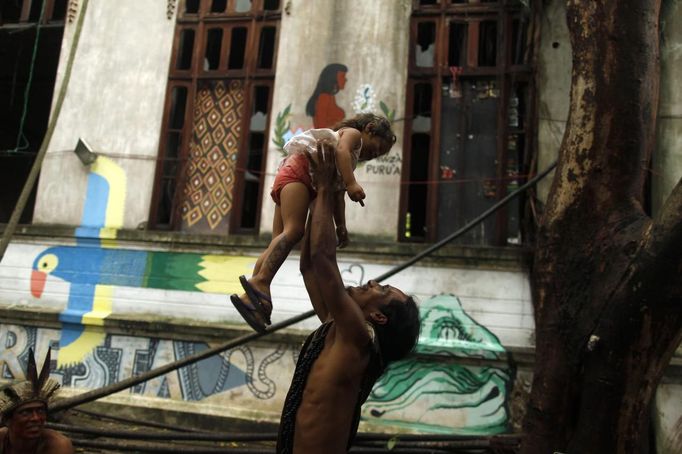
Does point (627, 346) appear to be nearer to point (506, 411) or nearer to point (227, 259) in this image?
point (506, 411)

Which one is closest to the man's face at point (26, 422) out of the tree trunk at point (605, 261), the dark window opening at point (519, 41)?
the tree trunk at point (605, 261)

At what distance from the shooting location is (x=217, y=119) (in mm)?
8070

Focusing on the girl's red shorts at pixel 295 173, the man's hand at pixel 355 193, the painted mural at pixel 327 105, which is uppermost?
the painted mural at pixel 327 105

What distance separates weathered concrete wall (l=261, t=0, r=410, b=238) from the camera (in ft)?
24.2

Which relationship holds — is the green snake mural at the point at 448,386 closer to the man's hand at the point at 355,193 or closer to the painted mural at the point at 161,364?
the painted mural at the point at 161,364

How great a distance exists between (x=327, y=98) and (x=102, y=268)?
3698 millimetres

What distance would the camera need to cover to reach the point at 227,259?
7438 millimetres

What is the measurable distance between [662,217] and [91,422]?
6.39 metres

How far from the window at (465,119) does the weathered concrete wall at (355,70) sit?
0.19 meters

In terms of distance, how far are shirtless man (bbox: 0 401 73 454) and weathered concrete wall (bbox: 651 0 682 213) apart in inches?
260

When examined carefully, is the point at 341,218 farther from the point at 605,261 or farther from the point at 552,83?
the point at 552,83

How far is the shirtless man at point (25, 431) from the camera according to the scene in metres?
3.74

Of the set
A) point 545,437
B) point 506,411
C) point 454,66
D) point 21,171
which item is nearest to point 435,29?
point 454,66

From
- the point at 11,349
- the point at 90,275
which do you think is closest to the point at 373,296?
the point at 90,275
